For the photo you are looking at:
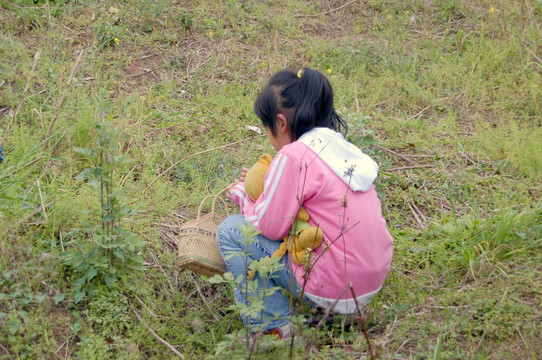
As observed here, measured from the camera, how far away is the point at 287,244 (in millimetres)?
2521

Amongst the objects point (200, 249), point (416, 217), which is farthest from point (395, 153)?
point (200, 249)

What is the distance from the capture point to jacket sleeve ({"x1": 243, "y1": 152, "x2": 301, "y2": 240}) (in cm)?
238

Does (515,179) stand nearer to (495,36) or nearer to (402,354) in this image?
(402,354)

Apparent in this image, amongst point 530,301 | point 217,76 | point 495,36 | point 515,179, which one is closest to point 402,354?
point 530,301

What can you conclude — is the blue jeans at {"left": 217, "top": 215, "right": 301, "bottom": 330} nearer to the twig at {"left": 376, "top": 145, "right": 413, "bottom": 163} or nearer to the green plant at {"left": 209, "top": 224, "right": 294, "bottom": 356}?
the green plant at {"left": 209, "top": 224, "right": 294, "bottom": 356}

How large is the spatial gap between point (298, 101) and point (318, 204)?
512 mm

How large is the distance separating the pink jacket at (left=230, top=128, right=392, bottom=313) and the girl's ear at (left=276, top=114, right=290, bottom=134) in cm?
16

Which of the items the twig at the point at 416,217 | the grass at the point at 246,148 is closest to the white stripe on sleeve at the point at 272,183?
the grass at the point at 246,148

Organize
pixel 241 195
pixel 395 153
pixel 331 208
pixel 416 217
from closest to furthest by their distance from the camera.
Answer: pixel 331 208
pixel 241 195
pixel 416 217
pixel 395 153

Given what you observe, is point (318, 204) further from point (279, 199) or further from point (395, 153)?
point (395, 153)

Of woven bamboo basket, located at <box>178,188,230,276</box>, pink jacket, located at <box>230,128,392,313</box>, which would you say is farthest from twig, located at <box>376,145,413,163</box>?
woven bamboo basket, located at <box>178,188,230,276</box>

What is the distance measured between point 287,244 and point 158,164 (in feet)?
5.08

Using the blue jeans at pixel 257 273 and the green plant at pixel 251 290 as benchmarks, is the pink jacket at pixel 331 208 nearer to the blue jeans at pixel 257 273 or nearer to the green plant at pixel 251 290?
the blue jeans at pixel 257 273

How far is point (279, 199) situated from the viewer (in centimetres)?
240
